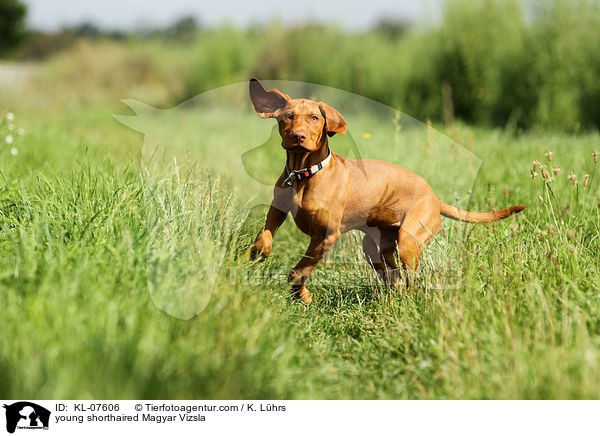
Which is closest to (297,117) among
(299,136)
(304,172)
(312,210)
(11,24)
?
(299,136)

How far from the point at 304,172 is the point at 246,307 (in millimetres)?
806

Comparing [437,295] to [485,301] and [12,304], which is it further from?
[12,304]

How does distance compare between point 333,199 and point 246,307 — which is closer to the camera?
point 246,307

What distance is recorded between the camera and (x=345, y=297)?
11.2 ft

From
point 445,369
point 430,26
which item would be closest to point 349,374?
point 445,369

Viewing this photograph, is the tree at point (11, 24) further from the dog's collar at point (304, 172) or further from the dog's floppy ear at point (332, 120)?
the dog's floppy ear at point (332, 120)

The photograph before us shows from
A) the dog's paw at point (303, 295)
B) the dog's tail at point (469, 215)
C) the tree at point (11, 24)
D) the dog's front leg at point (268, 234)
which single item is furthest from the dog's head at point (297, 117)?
the tree at point (11, 24)

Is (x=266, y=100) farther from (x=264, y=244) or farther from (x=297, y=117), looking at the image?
(x=264, y=244)

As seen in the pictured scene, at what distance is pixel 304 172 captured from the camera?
266 centimetres

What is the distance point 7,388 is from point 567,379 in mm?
2364

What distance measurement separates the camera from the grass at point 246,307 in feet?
6.79

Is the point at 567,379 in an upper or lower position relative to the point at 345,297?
upper

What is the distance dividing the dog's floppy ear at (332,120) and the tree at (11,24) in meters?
30.6
